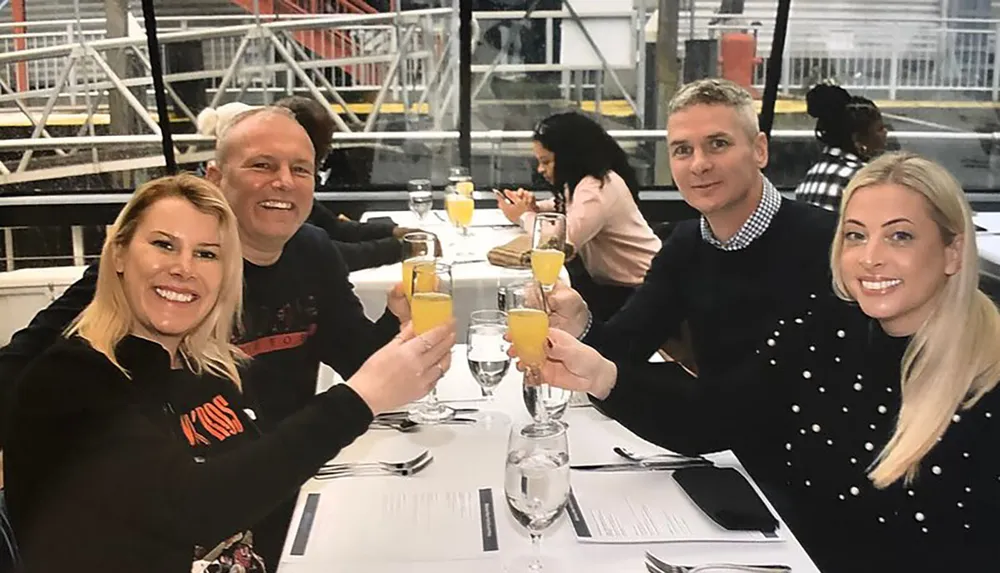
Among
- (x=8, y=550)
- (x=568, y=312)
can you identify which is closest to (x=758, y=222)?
(x=568, y=312)

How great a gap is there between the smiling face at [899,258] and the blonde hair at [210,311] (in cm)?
109

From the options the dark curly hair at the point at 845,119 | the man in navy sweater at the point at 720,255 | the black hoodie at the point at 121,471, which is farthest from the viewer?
the dark curly hair at the point at 845,119

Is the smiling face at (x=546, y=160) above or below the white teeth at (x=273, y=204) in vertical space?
above

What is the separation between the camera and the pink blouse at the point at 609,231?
3.84 meters

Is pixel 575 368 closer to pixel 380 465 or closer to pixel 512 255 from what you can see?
pixel 380 465

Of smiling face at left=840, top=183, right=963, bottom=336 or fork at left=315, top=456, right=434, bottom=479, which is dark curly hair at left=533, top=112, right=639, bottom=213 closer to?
smiling face at left=840, top=183, right=963, bottom=336

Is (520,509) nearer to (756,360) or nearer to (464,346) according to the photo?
(756,360)

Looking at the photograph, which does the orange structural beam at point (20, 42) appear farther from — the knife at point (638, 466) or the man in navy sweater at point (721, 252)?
the knife at point (638, 466)

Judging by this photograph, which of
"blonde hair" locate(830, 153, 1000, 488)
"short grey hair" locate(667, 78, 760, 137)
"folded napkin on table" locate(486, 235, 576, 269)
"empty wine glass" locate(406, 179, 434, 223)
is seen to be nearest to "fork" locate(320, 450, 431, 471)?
"blonde hair" locate(830, 153, 1000, 488)

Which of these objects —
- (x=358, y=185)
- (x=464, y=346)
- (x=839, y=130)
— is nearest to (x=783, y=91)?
(x=839, y=130)

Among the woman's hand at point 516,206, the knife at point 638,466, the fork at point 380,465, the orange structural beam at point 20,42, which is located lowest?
the knife at point 638,466

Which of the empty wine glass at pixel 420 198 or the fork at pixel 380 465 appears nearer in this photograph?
the fork at pixel 380 465

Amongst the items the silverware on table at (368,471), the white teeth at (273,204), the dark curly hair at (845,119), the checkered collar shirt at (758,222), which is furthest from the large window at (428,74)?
the silverware on table at (368,471)

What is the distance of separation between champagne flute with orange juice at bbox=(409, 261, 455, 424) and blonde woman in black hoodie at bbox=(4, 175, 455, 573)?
0.16m
